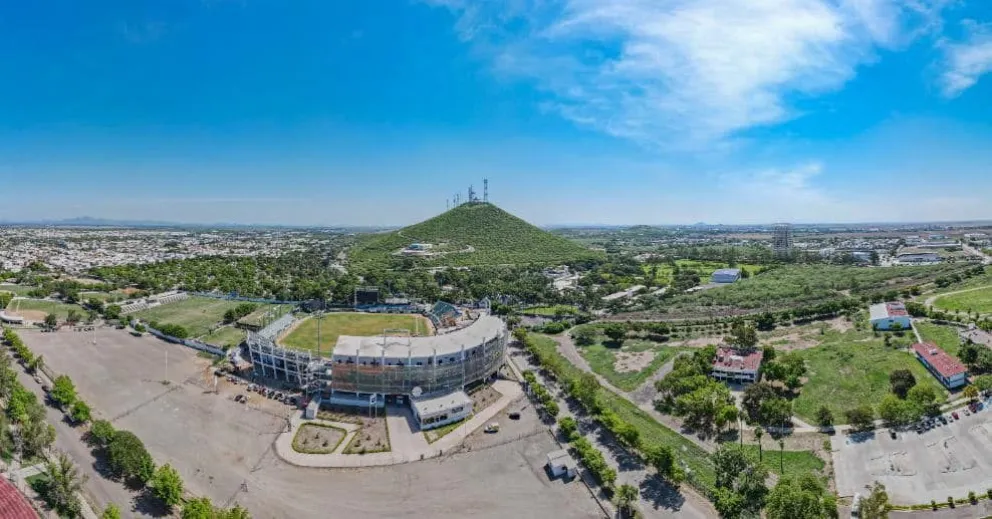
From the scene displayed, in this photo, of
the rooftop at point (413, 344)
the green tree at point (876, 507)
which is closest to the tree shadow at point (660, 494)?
the green tree at point (876, 507)

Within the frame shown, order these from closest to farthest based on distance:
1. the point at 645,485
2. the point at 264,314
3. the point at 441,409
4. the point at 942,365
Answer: the point at 645,485 < the point at 441,409 < the point at 942,365 < the point at 264,314

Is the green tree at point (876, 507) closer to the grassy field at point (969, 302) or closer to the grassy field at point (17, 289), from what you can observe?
the grassy field at point (969, 302)

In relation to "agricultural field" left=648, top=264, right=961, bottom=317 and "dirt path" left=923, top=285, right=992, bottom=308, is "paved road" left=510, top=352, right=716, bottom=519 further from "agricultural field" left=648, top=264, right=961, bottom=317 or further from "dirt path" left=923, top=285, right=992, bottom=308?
"dirt path" left=923, top=285, right=992, bottom=308

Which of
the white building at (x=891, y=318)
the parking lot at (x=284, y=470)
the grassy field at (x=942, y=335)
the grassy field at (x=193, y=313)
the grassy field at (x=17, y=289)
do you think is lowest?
the parking lot at (x=284, y=470)

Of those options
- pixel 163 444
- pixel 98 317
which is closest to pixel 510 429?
pixel 163 444

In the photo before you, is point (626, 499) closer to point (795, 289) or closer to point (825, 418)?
point (825, 418)

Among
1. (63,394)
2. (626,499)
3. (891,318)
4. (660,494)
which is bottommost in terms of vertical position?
(660,494)

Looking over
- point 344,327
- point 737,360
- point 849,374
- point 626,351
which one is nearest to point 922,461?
point 849,374

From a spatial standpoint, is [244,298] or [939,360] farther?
[244,298]
